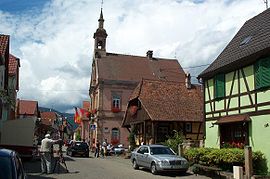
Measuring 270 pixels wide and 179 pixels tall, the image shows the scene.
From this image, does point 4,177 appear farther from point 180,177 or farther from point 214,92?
point 214,92

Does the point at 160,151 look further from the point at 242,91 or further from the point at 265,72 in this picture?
the point at 265,72

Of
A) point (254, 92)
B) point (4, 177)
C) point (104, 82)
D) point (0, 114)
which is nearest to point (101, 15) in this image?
point (104, 82)

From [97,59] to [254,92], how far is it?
38.8 meters

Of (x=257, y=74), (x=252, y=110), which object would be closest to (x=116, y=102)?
(x=252, y=110)

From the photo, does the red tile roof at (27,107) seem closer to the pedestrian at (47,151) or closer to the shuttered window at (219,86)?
the shuttered window at (219,86)

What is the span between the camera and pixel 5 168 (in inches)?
293

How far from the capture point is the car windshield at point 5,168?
7284 millimetres

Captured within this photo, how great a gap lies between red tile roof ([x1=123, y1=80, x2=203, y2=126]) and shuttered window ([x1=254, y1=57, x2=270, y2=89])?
519 inches

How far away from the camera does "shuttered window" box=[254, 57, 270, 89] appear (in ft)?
59.3

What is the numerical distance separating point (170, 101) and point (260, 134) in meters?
16.1

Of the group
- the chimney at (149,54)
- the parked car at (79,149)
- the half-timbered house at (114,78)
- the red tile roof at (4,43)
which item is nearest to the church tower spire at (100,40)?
the half-timbered house at (114,78)

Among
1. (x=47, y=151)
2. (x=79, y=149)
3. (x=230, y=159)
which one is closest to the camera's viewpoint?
(x=230, y=159)

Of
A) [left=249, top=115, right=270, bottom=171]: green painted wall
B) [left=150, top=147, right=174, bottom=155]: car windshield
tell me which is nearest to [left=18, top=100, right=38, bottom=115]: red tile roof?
[left=150, top=147, right=174, bottom=155]: car windshield

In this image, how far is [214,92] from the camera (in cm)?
2325
